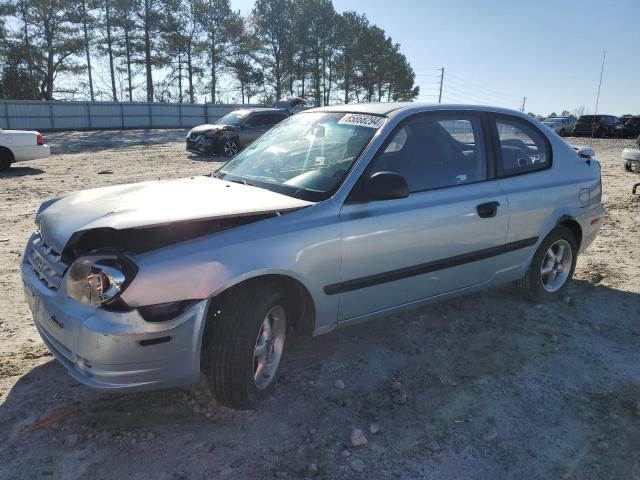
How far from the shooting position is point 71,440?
259 cm

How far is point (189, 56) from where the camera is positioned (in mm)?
42594

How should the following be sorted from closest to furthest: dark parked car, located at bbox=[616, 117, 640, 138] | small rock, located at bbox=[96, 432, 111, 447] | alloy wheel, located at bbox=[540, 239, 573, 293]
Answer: small rock, located at bbox=[96, 432, 111, 447]
alloy wheel, located at bbox=[540, 239, 573, 293]
dark parked car, located at bbox=[616, 117, 640, 138]

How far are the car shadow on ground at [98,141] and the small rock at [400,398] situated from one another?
734 inches

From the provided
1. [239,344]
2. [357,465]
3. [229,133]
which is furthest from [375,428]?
[229,133]

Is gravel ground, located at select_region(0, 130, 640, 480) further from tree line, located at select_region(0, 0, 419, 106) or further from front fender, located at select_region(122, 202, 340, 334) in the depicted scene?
tree line, located at select_region(0, 0, 419, 106)

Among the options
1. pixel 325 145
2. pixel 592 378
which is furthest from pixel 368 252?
pixel 592 378

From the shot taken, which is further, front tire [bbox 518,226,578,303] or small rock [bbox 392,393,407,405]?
front tire [bbox 518,226,578,303]

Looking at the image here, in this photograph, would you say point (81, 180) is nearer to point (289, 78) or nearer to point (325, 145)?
point (325, 145)

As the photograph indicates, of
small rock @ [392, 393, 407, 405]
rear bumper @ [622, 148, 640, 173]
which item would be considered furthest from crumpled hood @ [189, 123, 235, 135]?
small rock @ [392, 393, 407, 405]

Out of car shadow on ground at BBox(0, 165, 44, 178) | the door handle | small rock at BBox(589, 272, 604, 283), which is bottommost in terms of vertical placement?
small rock at BBox(589, 272, 604, 283)

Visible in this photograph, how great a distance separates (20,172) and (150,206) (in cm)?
1155

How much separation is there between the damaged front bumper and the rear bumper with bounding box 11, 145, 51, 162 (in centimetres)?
1137

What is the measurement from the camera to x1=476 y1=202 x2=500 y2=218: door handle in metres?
3.71

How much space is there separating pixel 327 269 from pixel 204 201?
821 mm
